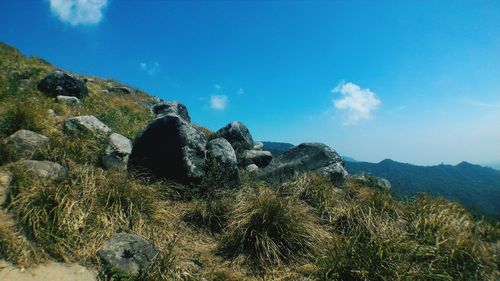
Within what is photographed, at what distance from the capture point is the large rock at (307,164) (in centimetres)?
1091

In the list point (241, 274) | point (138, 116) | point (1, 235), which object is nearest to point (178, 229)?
point (241, 274)

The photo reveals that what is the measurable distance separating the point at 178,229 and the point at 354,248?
3.75 meters

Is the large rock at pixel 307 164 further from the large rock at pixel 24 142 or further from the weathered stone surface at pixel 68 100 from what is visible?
the weathered stone surface at pixel 68 100

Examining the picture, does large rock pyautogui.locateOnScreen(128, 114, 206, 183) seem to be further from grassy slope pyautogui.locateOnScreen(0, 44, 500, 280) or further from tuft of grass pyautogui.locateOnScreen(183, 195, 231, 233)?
tuft of grass pyautogui.locateOnScreen(183, 195, 231, 233)

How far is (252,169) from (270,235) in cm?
597

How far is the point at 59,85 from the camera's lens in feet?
48.4

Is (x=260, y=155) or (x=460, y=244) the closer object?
(x=460, y=244)

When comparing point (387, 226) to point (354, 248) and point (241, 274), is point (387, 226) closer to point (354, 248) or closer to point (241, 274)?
point (354, 248)

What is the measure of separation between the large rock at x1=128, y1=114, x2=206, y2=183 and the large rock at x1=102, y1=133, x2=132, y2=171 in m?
0.36

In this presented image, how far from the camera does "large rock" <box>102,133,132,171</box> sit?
8.89 m

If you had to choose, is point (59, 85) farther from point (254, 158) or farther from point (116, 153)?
point (254, 158)

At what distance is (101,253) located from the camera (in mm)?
5461

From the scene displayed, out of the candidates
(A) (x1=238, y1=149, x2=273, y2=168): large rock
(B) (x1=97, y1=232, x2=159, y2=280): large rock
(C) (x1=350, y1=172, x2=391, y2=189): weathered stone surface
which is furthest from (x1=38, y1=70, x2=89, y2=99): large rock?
(C) (x1=350, y1=172, x2=391, y2=189): weathered stone surface

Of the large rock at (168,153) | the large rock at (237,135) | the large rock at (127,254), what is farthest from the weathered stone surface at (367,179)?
the large rock at (127,254)
